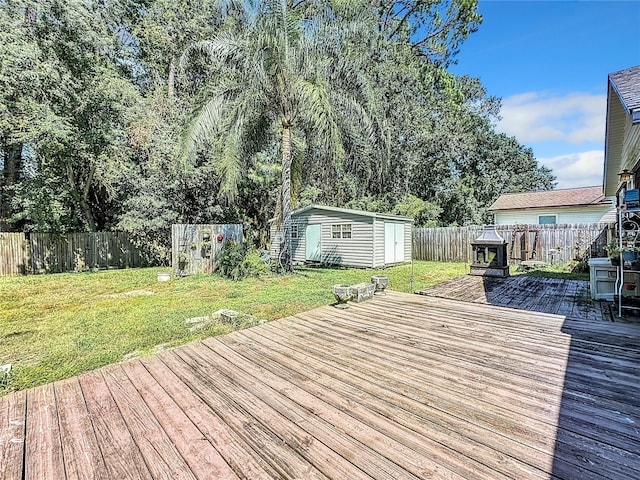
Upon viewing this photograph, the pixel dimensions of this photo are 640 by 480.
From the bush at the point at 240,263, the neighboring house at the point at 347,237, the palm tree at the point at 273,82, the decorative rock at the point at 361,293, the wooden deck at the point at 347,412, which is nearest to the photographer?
the wooden deck at the point at 347,412

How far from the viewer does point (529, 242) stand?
39.8 feet

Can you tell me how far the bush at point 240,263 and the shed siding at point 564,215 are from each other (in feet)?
45.0

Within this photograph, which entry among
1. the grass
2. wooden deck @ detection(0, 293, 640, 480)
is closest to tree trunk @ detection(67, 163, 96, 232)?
wooden deck @ detection(0, 293, 640, 480)

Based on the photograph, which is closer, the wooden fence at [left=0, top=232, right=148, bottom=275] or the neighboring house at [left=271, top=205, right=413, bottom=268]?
the wooden fence at [left=0, top=232, right=148, bottom=275]

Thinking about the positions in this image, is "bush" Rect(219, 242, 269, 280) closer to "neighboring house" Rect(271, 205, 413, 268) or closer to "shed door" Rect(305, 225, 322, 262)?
"neighboring house" Rect(271, 205, 413, 268)

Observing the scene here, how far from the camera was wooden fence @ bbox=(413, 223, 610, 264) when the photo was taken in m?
11.0

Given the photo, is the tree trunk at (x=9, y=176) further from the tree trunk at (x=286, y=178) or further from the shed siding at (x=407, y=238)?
the shed siding at (x=407, y=238)

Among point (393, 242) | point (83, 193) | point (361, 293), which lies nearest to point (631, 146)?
point (361, 293)

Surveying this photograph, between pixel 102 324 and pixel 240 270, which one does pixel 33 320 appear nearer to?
pixel 102 324

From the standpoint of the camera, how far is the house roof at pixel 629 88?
347cm

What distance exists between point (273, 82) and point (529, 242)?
1051 cm

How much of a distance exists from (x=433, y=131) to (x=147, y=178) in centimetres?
1382

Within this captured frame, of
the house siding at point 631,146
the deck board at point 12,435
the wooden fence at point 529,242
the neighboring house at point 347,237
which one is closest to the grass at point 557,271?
the wooden fence at point 529,242

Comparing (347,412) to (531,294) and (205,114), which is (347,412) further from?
(205,114)
